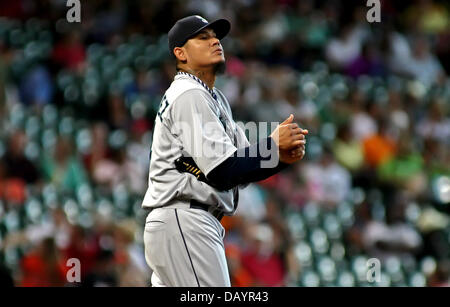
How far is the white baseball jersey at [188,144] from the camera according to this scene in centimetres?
341

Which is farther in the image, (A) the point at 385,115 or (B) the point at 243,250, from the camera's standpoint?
(A) the point at 385,115

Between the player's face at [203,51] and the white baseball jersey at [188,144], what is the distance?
0.26 ft

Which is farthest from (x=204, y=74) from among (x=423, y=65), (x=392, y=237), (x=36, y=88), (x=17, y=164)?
(x=423, y=65)

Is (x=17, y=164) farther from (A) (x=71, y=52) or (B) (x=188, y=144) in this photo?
(B) (x=188, y=144)

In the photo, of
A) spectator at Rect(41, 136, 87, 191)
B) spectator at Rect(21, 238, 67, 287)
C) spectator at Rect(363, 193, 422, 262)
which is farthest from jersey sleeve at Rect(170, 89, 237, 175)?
spectator at Rect(363, 193, 422, 262)

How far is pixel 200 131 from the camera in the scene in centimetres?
341

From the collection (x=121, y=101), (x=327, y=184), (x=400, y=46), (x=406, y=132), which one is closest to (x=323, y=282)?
(x=327, y=184)

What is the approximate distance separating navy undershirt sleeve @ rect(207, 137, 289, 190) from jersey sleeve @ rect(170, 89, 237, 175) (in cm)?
3

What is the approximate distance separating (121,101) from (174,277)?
4159 mm

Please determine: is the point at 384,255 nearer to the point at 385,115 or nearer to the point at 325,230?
the point at 325,230

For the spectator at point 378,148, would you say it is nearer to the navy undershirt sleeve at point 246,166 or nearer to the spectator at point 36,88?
the spectator at point 36,88

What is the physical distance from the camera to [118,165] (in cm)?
702

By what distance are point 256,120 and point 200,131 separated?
4138 millimetres

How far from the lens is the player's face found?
3.67 m
